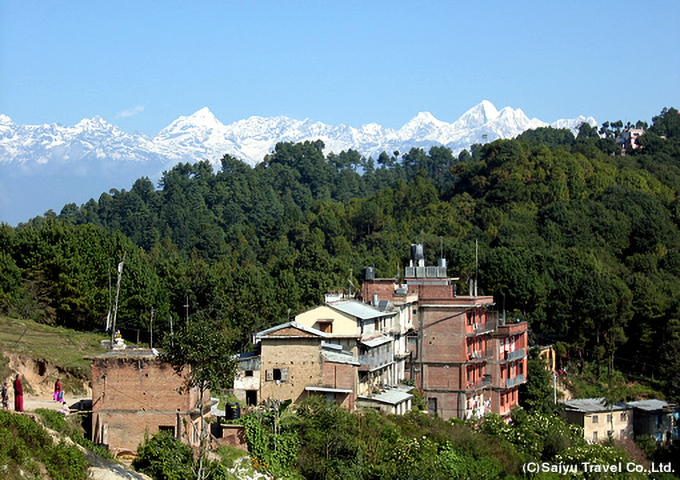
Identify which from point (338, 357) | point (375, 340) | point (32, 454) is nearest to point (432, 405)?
point (375, 340)

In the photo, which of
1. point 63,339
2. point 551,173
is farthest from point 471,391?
point 551,173

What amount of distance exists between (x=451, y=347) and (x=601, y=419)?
9077 millimetres

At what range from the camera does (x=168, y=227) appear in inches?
5896

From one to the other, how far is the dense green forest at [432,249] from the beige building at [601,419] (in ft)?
10.1

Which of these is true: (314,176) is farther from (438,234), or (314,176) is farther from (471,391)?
(471,391)

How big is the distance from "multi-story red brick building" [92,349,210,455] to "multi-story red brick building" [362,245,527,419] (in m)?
21.6

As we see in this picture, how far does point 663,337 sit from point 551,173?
5035 centimetres

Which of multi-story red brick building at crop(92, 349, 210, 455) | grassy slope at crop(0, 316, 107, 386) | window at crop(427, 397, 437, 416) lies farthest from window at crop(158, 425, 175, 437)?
window at crop(427, 397, 437, 416)

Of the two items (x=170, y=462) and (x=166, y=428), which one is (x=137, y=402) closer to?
(x=166, y=428)

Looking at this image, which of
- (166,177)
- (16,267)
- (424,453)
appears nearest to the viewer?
(424,453)

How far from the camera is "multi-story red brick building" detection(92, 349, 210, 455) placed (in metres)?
31.6

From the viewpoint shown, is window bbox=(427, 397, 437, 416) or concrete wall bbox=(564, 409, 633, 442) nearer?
window bbox=(427, 397, 437, 416)

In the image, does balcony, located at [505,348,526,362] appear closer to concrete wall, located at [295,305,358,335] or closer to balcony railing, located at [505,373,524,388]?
balcony railing, located at [505,373,524,388]

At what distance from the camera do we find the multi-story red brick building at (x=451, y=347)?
53.2 metres
